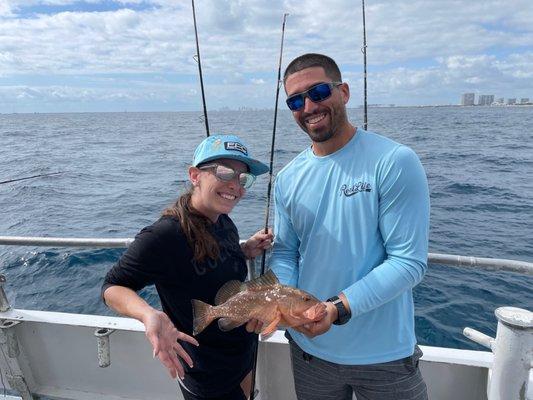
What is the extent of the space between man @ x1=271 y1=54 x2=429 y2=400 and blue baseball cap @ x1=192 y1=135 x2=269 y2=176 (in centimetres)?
37

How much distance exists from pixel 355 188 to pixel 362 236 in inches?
11.2

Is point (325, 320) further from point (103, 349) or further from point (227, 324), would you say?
point (103, 349)

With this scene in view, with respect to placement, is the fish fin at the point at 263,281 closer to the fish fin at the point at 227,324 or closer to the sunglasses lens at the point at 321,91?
the fish fin at the point at 227,324

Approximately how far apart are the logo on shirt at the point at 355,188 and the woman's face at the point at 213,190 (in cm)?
62

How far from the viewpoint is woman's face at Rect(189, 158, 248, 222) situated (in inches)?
99.0

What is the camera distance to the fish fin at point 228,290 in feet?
8.06

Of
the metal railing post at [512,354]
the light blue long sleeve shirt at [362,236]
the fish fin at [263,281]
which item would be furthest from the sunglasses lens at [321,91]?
the metal railing post at [512,354]

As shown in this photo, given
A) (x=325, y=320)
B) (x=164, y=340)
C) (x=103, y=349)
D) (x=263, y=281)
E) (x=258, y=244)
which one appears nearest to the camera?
(x=164, y=340)

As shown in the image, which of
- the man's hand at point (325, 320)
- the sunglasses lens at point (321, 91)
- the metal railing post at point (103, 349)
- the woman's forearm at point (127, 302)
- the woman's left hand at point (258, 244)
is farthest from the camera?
the metal railing post at point (103, 349)

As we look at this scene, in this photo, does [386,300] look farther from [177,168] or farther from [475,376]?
[177,168]

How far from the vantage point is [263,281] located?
2.58 m

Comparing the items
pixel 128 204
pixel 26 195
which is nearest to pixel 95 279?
pixel 128 204

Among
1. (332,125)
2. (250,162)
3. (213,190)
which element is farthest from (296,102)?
(213,190)

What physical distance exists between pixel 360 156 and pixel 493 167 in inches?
844
